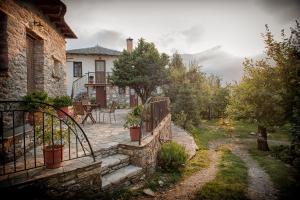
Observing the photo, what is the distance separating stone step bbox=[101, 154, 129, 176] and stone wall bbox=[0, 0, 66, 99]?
3034 mm

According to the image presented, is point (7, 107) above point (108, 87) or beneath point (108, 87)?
beneath

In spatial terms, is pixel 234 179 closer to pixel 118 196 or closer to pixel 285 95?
pixel 118 196

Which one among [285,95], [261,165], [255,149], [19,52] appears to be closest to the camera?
[19,52]

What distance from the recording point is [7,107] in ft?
17.3

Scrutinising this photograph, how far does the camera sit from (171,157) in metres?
6.14

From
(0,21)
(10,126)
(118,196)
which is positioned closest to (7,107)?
(10,126)

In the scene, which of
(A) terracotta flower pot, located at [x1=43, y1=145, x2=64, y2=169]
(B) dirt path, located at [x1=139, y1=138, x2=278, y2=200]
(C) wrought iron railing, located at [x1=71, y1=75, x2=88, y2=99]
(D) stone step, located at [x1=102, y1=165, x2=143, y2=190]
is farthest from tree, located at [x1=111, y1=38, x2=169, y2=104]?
(A) terracotta flower pot, located at [x1=43, y1=145, x2=64, y2=169]

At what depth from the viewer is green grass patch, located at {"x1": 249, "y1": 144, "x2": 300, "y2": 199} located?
5.10m

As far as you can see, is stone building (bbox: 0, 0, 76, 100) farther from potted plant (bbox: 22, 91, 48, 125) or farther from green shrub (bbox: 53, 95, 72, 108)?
green shrub (bbox: 53, 95, 72, 108)

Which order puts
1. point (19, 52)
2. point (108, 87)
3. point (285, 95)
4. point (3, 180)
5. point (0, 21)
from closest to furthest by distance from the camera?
point (3, 180) → point (0, 21) → point (19, 52) → point (285, 95) → point (108, 87)

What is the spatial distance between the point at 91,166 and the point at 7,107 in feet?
10.1

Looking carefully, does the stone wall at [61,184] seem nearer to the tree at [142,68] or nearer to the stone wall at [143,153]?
the stone wall at [143,153]

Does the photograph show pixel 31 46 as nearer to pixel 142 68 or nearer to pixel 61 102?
pixel 61 102

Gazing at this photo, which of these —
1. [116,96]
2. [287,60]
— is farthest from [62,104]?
[116,96]
